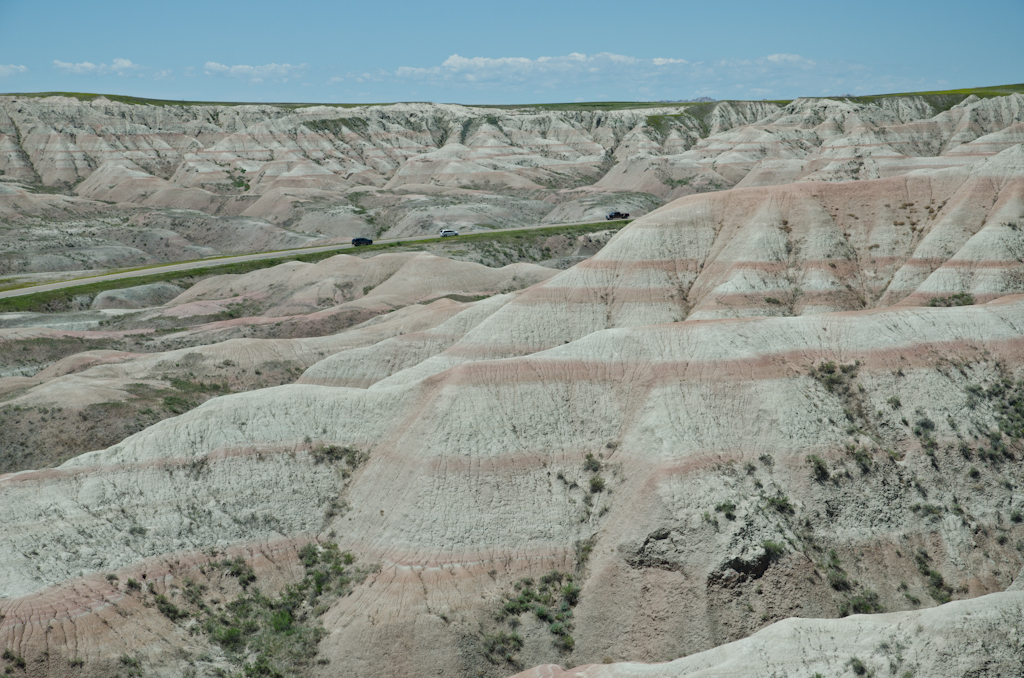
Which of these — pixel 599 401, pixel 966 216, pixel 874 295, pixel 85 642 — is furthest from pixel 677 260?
pixel 85 642

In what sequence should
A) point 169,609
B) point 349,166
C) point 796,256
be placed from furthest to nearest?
point 349,166 → point 796,256 → point 169,609

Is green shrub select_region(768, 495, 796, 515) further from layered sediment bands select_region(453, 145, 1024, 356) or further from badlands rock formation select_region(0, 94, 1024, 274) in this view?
badlands rock formation select_region(0, 94, 1024, 274)

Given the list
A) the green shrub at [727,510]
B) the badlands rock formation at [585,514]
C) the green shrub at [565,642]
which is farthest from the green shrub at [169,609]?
the green shrub at [727,510]

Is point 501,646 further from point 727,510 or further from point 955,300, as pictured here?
point 955,300

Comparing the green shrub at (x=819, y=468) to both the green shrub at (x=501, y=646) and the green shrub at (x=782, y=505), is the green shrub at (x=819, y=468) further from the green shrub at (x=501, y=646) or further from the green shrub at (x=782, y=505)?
the green shrub at (x=501, y=646)

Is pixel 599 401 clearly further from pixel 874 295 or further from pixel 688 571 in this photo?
pixel 874 295

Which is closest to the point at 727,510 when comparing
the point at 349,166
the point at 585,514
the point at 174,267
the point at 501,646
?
the point at 585,514

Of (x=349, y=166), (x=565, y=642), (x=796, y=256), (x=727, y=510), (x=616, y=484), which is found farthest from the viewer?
(x=349, y=166)

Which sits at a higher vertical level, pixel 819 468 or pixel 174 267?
pixel 174 267
